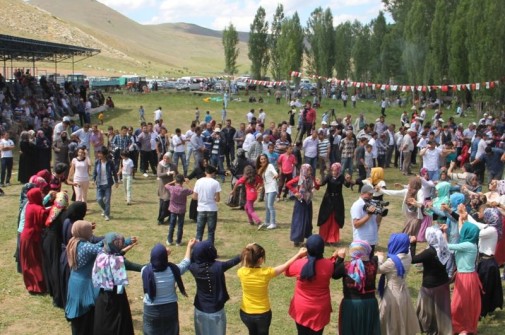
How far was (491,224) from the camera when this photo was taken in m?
7.92

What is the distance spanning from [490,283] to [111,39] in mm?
114103

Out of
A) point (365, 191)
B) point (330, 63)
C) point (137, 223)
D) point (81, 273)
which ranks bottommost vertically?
point (137, 223)

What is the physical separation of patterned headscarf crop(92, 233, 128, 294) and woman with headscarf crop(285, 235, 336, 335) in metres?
1.69

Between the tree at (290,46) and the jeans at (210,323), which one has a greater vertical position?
the tree at (290,46)

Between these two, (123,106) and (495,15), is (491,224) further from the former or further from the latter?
(123,106)

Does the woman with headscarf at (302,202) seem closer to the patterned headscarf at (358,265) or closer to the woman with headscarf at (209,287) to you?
the patterned headscarf at (358,265)

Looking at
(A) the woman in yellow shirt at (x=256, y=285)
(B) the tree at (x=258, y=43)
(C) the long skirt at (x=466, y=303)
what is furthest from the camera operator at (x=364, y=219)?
(B) the tree at (x=258, y=43)

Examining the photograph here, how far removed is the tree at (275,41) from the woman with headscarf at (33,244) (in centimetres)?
5566

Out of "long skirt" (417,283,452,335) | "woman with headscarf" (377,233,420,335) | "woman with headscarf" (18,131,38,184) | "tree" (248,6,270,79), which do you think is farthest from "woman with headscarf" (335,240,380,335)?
"tree" (248,6,270,79)

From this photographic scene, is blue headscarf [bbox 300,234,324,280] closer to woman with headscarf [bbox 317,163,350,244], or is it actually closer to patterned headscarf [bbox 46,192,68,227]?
patterned headscarf [bbox 46,192,68,227]

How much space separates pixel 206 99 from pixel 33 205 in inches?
1431

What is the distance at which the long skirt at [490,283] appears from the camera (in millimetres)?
7570

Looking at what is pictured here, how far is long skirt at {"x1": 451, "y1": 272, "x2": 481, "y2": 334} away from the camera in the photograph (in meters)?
6.99

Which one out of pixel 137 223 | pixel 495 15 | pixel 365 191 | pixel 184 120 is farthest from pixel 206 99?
pixel 365 191
